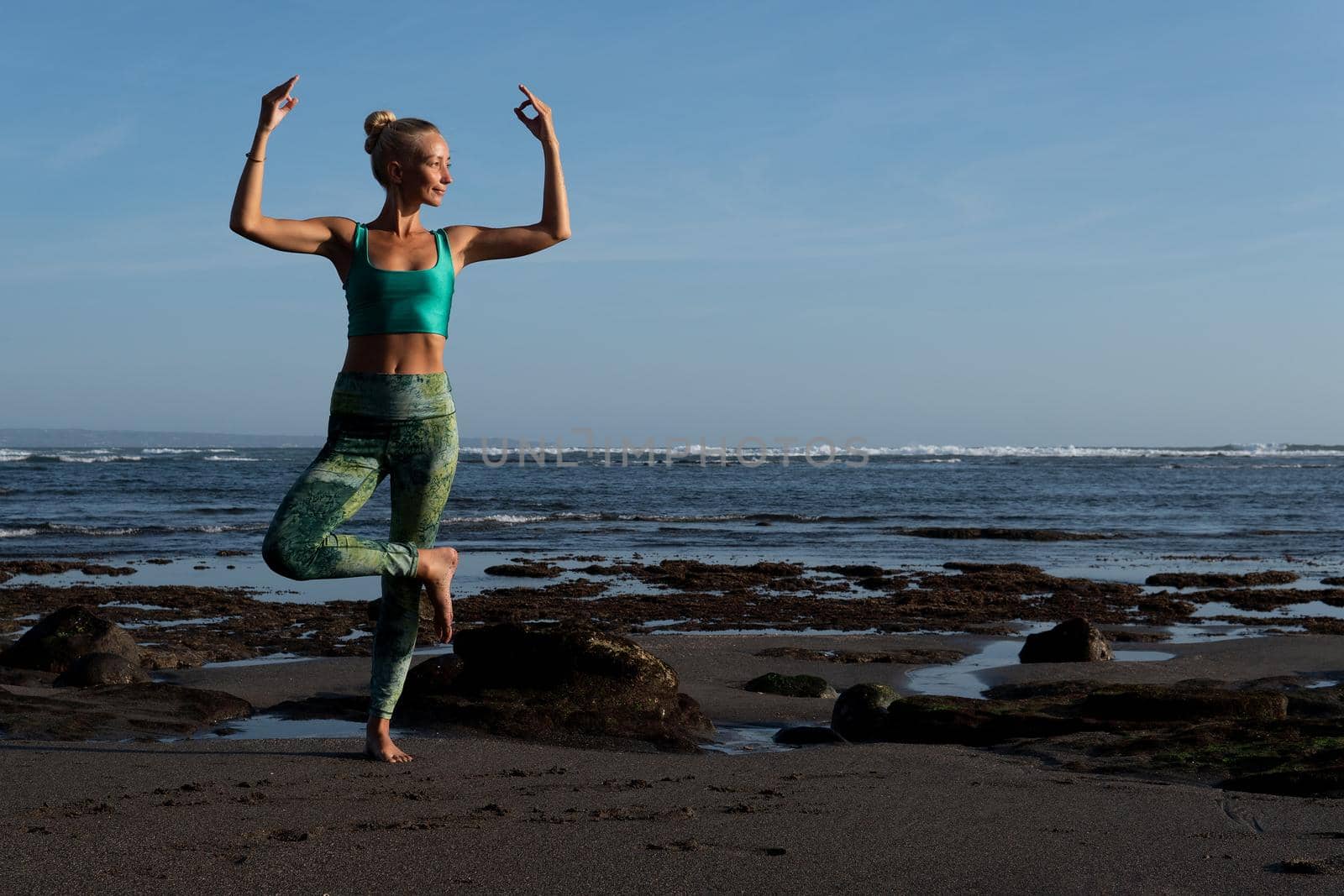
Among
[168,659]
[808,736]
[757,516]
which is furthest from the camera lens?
[757,516]

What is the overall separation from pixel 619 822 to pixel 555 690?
2481mm

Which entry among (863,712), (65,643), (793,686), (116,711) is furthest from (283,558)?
(65,643)

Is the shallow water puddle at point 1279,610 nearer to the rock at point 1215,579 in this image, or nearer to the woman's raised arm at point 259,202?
the rock at point 1215,579

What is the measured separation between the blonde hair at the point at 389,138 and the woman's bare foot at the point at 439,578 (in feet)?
4.46

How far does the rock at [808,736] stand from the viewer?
6180 millimetres

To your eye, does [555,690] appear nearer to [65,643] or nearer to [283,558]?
[283,558]

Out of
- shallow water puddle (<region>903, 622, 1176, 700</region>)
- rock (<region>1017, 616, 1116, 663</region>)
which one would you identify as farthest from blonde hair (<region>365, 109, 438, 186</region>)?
rock (<region>1017, 616, 1116, 663</region>)

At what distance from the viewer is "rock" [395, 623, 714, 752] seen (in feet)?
19.3

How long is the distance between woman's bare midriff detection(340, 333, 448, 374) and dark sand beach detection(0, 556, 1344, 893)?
1464 mm

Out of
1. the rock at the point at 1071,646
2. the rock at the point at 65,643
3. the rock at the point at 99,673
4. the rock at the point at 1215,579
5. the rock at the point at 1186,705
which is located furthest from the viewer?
the rock at the point at 1215,579

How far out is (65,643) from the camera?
869 cm

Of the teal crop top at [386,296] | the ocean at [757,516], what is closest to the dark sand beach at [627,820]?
the teal crop top at [386,296]

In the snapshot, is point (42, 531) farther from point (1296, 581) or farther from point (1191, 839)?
point (1191, 839)

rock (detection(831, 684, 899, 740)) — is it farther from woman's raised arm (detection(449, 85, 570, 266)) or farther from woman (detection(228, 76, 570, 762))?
woman's raised arm (detection(449, 85, 570, 266))
